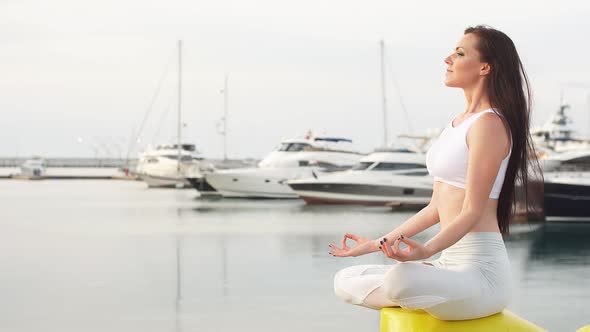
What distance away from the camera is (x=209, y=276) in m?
13.0

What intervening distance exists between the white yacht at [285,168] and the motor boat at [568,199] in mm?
18964

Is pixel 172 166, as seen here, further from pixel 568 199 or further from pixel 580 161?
pixel 568 199

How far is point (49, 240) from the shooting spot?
21766 millimetres

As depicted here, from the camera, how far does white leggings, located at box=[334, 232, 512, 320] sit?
10.7ft

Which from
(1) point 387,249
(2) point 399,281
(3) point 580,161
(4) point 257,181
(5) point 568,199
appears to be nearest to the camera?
(1) point 387,249

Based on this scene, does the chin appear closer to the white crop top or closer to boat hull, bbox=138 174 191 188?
the white crop top

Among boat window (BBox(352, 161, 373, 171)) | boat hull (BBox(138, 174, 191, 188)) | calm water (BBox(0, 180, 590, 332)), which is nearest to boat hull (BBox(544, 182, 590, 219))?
calm water (BBox(0, 180, 590, 332))

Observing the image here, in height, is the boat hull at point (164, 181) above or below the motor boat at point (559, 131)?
below

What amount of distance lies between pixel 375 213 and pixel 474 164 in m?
33.0

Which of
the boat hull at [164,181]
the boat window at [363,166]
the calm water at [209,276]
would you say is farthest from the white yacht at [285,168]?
the calm water at [209,276]

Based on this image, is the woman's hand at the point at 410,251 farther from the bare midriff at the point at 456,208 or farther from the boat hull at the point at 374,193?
the boat hull at the point at 374,193

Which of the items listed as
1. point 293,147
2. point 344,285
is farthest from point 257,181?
point 344,285

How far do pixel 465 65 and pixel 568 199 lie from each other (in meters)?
25.5

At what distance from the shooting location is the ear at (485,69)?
345 centimetres
